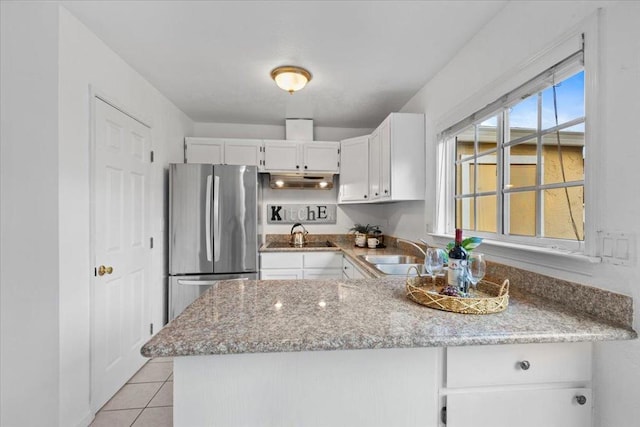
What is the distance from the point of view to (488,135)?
189cm

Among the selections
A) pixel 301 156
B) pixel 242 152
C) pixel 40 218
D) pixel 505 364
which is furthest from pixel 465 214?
pixel 40 218

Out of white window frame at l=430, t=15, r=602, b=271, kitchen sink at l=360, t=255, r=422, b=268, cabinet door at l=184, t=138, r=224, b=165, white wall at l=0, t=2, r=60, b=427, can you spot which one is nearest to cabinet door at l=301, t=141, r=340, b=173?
cabinet door at l=184, t=138, r=224, b=165

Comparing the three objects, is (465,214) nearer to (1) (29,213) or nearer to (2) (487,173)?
(2) (487,173)

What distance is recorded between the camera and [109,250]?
6.65ft

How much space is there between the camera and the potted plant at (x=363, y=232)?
3572 millimetres

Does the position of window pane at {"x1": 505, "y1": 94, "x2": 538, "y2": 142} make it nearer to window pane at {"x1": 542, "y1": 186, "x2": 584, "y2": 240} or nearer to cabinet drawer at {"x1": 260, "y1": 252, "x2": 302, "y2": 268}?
window pane at {"x1": 542, "y1": 186, "x2": 584, "y2": 240}

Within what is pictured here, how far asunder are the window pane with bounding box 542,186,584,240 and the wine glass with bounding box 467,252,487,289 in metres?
0.42

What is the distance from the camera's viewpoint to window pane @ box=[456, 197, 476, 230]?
2076 mm

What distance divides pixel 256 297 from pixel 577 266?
131 centimetres

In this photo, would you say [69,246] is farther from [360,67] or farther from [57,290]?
[360,67]

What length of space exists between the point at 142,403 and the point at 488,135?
2938 mm

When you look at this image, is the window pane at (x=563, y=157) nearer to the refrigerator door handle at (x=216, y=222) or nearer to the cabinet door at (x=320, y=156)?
the cabinet door at (x=320, y=156)

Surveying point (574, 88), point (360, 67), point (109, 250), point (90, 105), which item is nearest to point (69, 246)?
point (109, 250)

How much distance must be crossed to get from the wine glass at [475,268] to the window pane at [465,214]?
87cm
